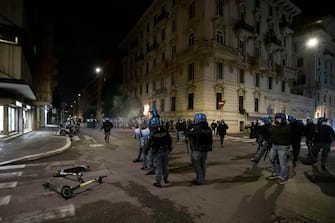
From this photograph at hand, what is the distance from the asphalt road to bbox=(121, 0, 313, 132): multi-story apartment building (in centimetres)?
1669

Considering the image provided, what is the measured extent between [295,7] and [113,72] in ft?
138

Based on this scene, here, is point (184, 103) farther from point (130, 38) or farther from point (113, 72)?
point (113, 72)

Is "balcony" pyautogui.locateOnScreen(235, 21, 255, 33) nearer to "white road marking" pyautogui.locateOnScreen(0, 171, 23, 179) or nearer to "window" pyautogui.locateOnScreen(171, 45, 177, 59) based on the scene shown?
"window" pyautogui.locateOnScreen(171, 45, 177, 59)

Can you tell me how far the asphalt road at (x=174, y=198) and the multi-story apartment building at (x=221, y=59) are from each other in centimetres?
1669

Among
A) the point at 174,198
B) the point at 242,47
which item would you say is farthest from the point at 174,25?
the point at 174,198

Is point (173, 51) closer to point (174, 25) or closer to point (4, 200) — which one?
point (174, 25)

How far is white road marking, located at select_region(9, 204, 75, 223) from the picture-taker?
Result: 424 cm

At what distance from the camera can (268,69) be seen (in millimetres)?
33625

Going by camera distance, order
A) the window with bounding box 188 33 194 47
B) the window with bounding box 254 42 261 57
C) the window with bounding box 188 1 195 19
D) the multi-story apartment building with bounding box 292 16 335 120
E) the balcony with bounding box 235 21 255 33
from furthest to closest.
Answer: the multi-story apartment building with bounding box 292 16 335 120 → the window with bounding box 254 42 261 57 → the window with bounding box 188 33 194 47 → the window with bounding box 188 1 195 19 → the balcony with bounding box 235 21 255 33

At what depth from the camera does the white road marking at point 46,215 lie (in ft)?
13.9

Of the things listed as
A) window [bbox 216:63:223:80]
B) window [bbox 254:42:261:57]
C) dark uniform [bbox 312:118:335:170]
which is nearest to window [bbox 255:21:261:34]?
window [bbox 254:42:261:57]

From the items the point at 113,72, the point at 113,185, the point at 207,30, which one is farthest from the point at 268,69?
the point at 113,72

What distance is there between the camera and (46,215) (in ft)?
14.5

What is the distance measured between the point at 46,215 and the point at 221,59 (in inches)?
1061
